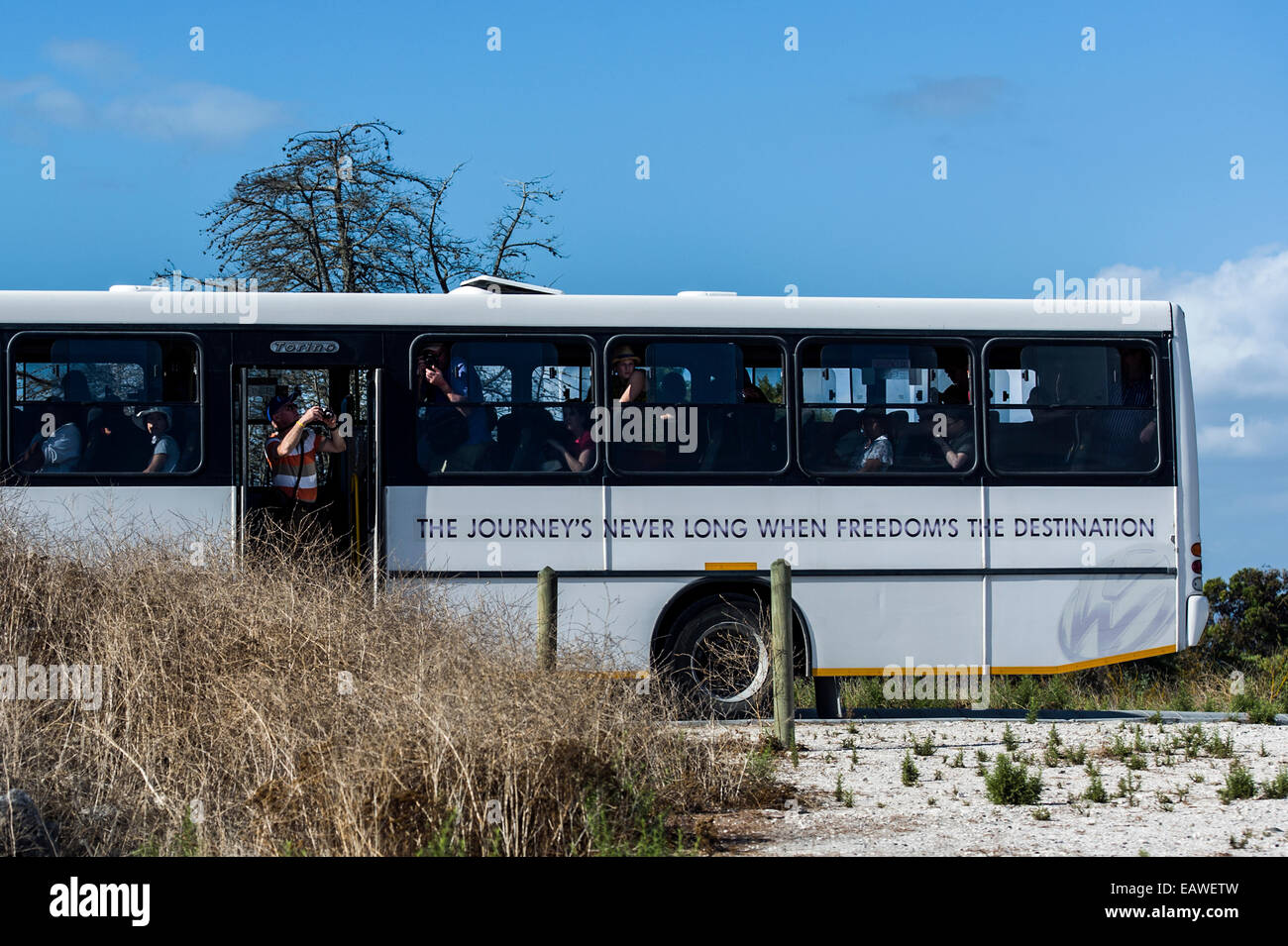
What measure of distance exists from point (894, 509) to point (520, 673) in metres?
5.13

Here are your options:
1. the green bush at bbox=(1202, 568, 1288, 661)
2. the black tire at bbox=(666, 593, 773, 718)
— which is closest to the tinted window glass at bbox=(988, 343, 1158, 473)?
the black tire at bbox=(666, 593, 773, 718)

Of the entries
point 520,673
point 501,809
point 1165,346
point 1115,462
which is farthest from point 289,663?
point 1165,346

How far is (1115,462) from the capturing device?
11656mm

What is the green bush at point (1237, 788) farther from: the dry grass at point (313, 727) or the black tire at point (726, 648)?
the black tire at point (726, 648)

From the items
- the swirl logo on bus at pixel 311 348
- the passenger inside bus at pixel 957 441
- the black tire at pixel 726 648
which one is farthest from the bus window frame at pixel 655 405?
the swirl logo on bus at pixel 311 348

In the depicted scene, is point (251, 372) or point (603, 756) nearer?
point (603, 756)

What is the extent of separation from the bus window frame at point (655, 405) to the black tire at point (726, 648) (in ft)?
3.22

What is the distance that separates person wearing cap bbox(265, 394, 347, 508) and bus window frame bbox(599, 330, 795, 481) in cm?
217

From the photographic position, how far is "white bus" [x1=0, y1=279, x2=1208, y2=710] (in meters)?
10.9

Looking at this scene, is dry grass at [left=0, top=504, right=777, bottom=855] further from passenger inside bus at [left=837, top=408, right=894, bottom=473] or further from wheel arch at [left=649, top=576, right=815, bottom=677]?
passenger inside bus at [left=837, top=408, right=894, bottom=473]

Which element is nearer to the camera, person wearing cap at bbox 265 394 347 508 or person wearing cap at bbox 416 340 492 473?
person wearing cap at bbox 265 394 347 508

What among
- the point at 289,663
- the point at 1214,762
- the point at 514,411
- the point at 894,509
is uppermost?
the point at 514,411
